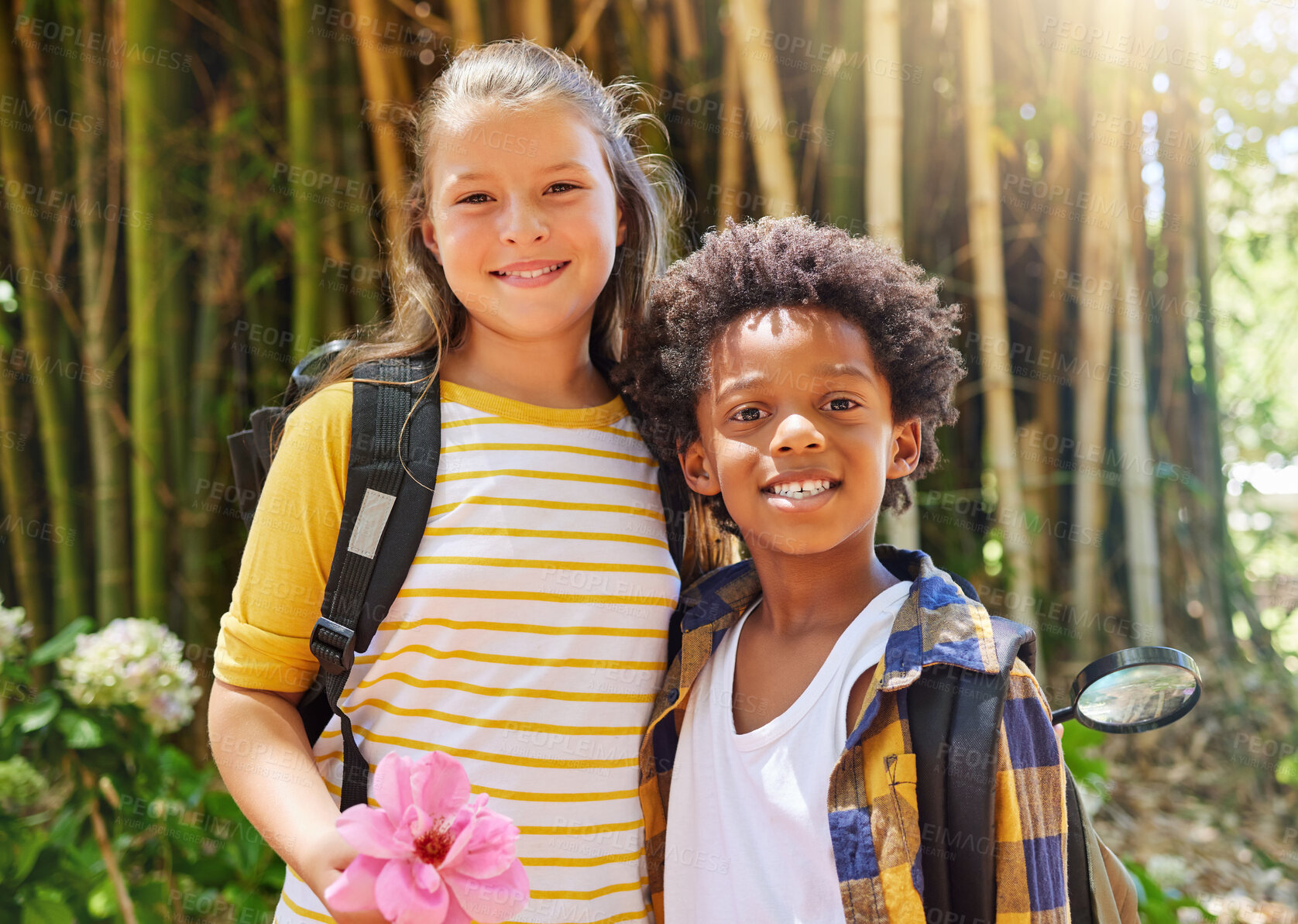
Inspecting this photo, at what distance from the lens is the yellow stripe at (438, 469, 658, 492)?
112cm

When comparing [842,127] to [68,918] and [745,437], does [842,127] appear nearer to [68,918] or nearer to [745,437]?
[745,437]

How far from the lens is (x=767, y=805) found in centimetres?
102

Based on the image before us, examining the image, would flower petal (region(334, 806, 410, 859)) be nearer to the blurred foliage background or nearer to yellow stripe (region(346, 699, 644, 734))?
yellow stripe (region(346, 699, 644, 734))

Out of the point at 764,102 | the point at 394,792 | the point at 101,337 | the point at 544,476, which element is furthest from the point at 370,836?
the point at 101,337

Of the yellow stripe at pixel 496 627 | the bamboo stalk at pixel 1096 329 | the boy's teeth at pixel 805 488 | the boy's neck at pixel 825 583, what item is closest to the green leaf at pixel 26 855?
the yellow stripe at pixel 496 627

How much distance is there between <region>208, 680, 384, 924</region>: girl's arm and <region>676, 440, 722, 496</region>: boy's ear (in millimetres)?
525

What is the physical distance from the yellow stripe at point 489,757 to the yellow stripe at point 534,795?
0.03m

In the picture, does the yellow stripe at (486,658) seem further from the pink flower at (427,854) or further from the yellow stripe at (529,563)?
the pink flower at (427,854)

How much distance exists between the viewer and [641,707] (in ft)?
3.80

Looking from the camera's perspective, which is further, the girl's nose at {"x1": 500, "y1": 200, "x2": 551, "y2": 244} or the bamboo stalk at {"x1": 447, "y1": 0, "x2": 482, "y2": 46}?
the bamboo stalk at {"x1": 447, "y1": 0, "x2": 482, "y2": 46}

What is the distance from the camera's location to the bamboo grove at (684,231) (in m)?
2.18

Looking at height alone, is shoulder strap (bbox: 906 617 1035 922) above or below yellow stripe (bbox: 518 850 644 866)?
above

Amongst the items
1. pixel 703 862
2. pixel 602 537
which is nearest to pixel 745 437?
pixel 602 537

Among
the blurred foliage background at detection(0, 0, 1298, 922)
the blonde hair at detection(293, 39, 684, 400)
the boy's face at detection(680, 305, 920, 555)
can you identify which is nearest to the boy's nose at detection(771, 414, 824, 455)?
the boy's face at detection(680, 305, 920, 555)
